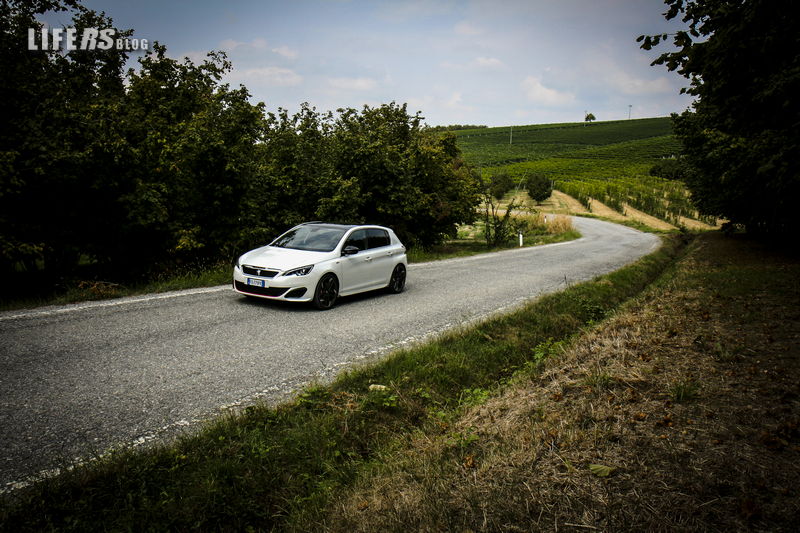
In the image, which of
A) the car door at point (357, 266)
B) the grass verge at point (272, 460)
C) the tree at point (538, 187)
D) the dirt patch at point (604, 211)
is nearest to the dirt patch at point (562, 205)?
the tree at point (538, 187)

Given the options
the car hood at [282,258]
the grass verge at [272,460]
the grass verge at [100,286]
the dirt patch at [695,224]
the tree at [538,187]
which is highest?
the tree at [538,187]

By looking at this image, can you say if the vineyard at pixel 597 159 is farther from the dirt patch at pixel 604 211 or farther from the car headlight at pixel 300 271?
the car headlight at pixel 300 271

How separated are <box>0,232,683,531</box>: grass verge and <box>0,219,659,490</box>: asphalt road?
0.44 meters

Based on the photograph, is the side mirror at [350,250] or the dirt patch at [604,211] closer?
the side mirror at [350,250]

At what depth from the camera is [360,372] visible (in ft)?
17.3

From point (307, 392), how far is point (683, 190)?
68609 mm

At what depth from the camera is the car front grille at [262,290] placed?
838cm

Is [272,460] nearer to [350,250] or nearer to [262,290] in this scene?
[262,290]

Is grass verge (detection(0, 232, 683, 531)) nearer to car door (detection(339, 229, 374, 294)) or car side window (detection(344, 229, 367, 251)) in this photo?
car door (detection(339, 229, 374, 294))

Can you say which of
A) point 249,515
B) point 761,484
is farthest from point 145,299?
point 761,484

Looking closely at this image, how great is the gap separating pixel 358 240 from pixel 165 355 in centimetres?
513

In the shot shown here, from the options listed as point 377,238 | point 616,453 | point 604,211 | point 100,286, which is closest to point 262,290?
point 377,238

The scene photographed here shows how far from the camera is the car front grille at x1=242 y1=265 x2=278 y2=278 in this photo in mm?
8469

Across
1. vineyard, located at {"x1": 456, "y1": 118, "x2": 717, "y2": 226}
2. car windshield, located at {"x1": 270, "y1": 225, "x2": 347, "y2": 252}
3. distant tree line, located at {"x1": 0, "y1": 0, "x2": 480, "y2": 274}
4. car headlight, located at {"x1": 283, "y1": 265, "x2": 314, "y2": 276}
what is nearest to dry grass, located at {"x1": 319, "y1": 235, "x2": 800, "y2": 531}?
car headlight, located at {"x1": 283, "y1": 265, "x2": 314, "y2": 276}
